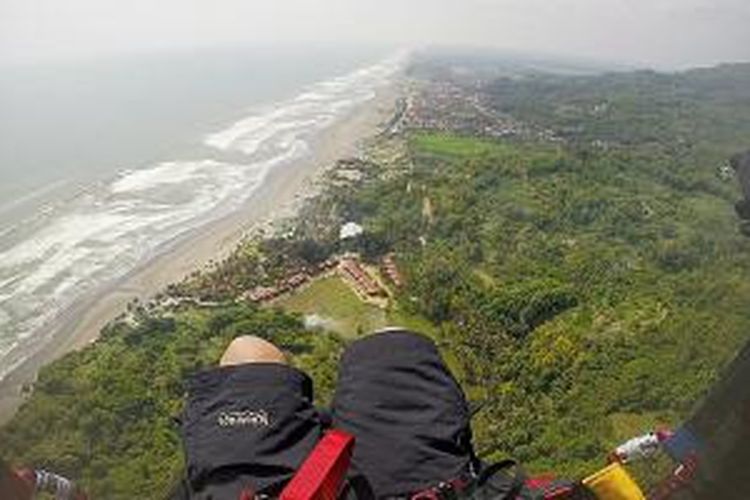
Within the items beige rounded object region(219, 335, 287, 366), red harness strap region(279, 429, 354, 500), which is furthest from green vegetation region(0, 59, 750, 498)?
red harness strap region(279, 429, 354, 500)

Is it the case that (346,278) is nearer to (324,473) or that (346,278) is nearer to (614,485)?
(614,485)

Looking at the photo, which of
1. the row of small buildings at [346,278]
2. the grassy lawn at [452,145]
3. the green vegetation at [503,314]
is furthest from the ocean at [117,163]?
the grassy lawn at [452,145]

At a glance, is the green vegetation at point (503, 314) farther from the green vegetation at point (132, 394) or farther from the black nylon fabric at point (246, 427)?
the black nylon fabric at point (246, 427)

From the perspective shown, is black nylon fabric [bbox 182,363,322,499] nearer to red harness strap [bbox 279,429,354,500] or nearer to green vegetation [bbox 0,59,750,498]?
red harness strap [bbox 279,429,354,500]

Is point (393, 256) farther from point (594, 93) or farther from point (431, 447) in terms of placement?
point (594, 93)

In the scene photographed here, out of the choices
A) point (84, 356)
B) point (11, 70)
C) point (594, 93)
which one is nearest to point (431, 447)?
point (84, 356)

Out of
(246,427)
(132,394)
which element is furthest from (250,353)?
(132,394)
